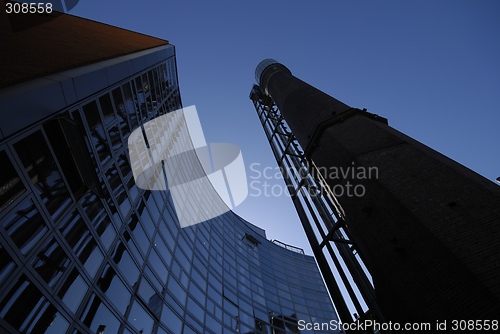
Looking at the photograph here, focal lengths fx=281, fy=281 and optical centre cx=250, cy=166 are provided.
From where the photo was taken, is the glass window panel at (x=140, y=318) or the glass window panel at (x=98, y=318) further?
the glass window panel at (x=140, y=318)

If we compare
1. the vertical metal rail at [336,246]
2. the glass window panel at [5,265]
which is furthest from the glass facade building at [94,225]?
the vertical metal rail at [336,246]

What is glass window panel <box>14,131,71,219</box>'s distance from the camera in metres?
6.25

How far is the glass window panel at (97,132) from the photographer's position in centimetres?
885

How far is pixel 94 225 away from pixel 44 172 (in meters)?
2.70

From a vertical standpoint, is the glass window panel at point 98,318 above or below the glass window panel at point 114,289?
below

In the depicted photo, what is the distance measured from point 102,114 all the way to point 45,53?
2375 millimetres

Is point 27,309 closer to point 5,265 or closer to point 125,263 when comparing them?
point 5,265

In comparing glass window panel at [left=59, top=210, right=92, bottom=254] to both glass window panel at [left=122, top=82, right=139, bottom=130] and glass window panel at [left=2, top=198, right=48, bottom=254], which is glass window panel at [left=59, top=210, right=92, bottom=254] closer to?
glass window panel at [left=2, top=198, right=48, bottom=254]

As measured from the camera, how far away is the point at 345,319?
28.9 feet

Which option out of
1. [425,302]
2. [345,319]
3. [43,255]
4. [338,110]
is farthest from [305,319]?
[43,255]

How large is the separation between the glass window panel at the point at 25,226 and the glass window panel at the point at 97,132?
10.4ft

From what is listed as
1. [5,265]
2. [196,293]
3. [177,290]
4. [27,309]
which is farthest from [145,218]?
[5,265]

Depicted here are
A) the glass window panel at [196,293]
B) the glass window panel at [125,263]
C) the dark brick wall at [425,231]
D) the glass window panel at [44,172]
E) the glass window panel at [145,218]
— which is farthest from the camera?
the glass window panel at [196,293]

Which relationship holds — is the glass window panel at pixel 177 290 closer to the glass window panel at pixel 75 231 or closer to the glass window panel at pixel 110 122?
the glass window panel at pixel 75 231
